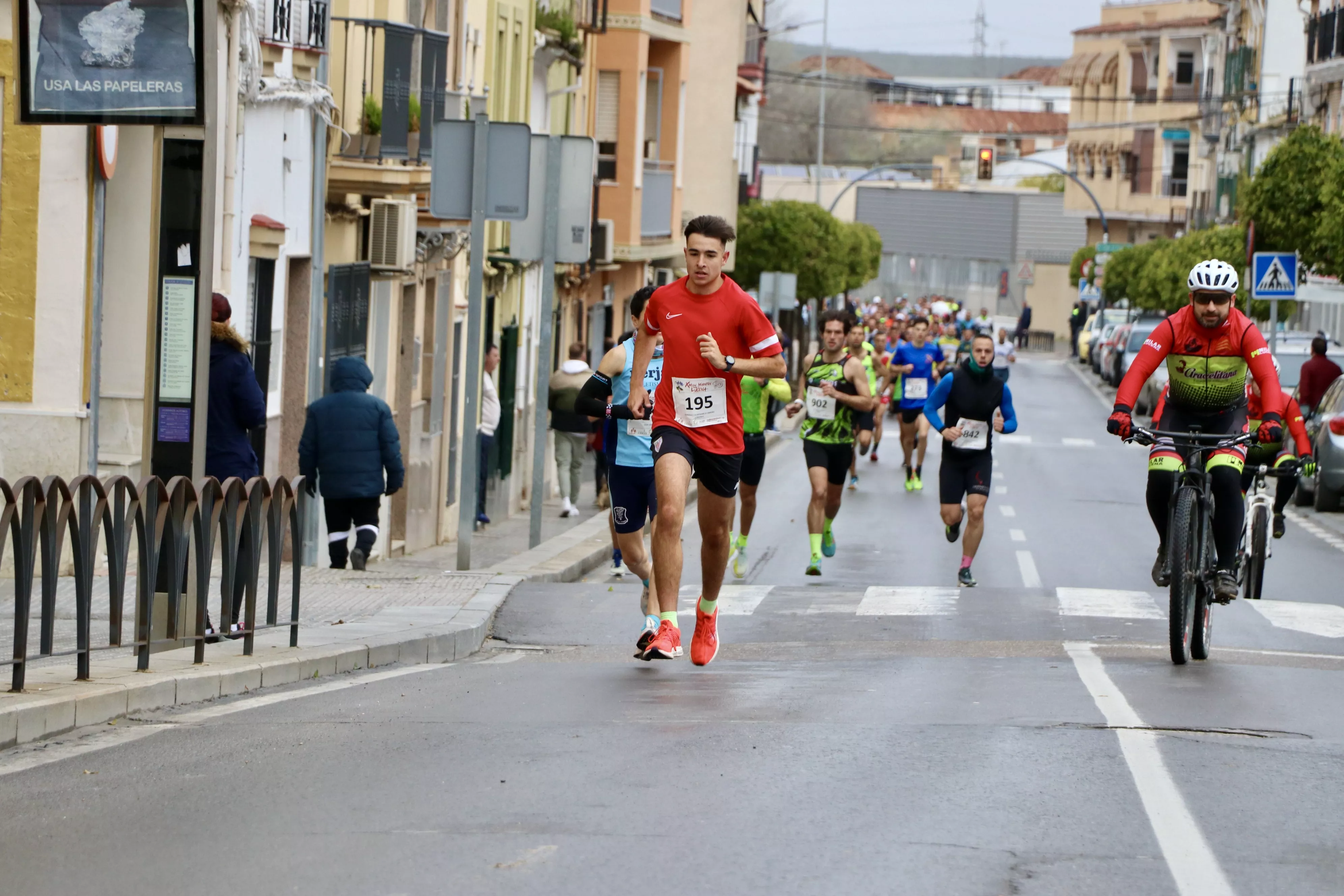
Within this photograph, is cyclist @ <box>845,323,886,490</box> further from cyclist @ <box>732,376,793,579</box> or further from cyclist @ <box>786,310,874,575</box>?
cyclist @ <box>732,376,793,579</box>

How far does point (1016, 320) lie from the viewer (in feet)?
361

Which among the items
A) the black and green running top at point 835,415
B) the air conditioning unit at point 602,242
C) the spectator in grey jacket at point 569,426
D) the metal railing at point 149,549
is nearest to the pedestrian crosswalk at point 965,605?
the black and green running top at point 835,415

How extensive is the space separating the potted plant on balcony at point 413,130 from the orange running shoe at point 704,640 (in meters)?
12.2

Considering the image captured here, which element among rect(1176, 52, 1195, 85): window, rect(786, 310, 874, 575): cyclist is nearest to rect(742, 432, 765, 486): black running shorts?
rect(786, 310, 874, 575): cyclist

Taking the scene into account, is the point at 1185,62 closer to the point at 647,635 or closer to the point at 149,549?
the point at 647,635

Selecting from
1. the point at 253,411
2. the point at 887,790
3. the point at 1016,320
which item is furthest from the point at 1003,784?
the point at 1016,320

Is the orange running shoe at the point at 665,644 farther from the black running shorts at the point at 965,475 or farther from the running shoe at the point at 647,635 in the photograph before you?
the black running shorts at the point at 965,475

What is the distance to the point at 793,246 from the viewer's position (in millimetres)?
68312

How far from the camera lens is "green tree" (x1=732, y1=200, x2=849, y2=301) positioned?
68250 millimetres

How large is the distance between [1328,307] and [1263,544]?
56524mm

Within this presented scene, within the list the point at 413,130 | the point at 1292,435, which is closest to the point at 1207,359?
the point at 1292,435

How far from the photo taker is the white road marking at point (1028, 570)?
1789 centimetres

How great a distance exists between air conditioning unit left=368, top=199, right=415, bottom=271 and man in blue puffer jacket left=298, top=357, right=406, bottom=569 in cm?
659

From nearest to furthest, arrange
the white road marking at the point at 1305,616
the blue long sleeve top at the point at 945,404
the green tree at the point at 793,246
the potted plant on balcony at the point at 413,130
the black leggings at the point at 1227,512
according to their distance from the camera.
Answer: the black leggings at the point at 1227,512 → the white road marking at the point at 1305,616 → the blue long sleeve top at the point at 945,404 → the potted plant on balcony at the point at 413,130 → the green tree at the point at 793,246
